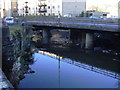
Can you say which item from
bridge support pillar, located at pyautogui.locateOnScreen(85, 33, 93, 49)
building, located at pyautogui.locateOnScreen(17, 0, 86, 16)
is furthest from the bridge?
building, located at pyautogui.locateOnScreen(17, 0, 86, 16)

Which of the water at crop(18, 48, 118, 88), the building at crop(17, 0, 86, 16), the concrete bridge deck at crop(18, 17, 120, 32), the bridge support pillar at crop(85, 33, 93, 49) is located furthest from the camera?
the building at crop(17, 0, 86, 16)

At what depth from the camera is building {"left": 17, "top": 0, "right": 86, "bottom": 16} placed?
75.3 meters

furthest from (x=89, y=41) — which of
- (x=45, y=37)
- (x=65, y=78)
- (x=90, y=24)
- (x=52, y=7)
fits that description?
(x=52, y=7)

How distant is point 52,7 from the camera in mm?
79062

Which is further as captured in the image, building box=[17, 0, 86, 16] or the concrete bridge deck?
building box=[17, 0, 86, 16]

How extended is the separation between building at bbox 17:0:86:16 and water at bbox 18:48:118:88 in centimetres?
5675

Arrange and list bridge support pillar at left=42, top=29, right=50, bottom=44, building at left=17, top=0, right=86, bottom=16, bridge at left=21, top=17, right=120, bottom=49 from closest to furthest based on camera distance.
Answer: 1. bridge at left=21, top=17, right=120, bottom=49
2. bridge support pillar at left=42, top=29, right=50, bottom=44
3. building at left=17, top=0, right=86, bottom=16

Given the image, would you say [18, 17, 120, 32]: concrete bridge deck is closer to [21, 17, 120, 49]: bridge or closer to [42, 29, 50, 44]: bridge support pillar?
[21, 17, 120, 49]: bridge

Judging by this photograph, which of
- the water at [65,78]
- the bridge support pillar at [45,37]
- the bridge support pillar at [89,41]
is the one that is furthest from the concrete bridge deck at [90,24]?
the water at [65,78]

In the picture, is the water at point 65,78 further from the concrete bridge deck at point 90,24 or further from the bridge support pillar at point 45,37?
the bridge support pillar at point 45,37

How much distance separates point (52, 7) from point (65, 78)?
65475 millimetres

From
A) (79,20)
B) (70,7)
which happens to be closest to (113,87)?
(79,20)

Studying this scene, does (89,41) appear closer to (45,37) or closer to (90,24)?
(90,24)

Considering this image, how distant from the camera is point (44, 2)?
265 ft
